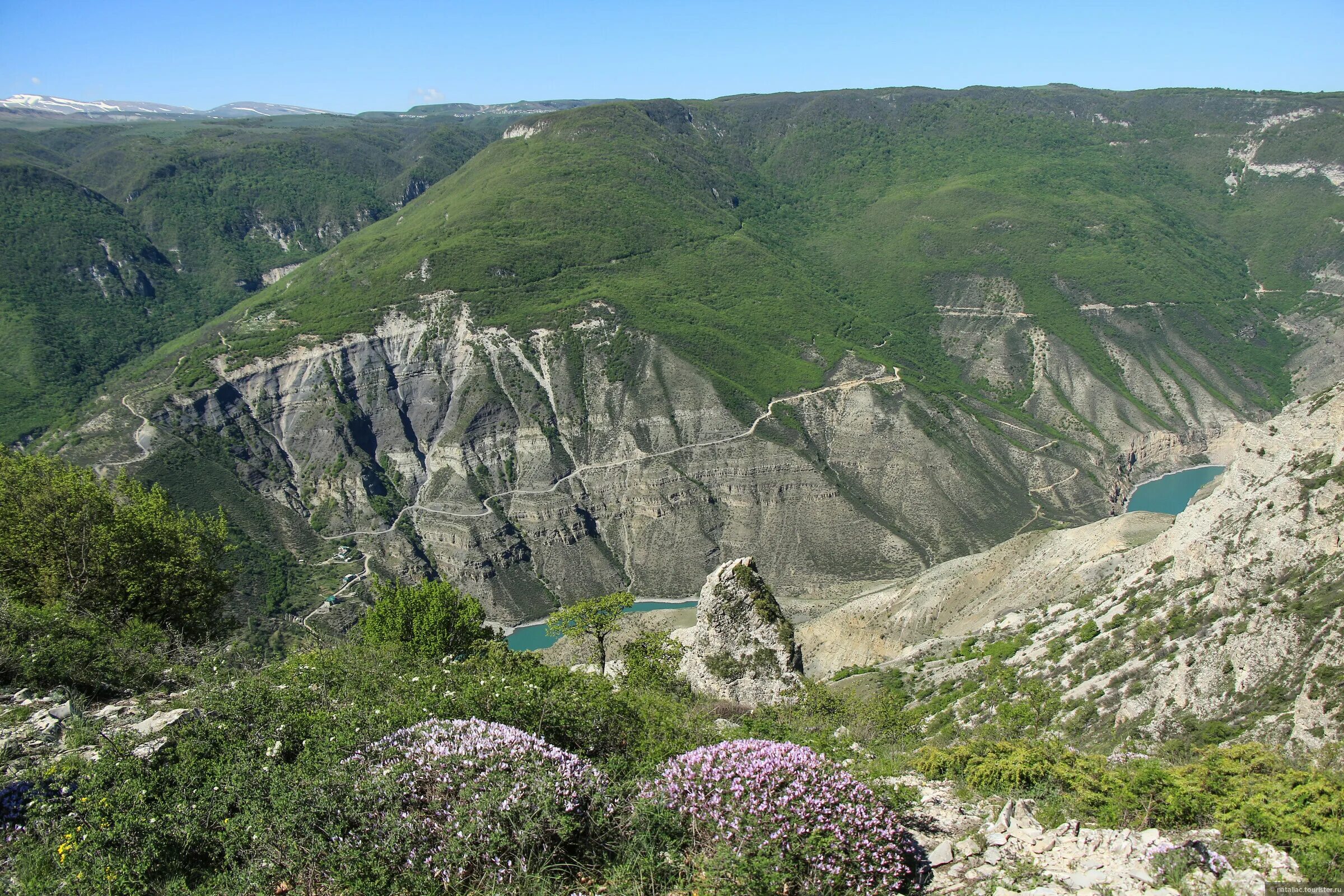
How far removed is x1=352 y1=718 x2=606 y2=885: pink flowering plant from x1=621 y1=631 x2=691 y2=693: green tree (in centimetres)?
2195

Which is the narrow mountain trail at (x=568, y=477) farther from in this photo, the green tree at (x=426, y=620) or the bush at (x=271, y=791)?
the bush at (x=271, y=791)

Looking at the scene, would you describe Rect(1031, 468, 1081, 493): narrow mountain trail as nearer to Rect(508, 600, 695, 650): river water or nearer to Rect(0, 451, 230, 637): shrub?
Rect(508, 600, 695, 650): river water

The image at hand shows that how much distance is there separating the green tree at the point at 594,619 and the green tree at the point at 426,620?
15.6ft

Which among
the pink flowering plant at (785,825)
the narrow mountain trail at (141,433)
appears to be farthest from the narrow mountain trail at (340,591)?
the pink flowering plant at (785,825)

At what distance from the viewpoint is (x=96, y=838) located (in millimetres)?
12211

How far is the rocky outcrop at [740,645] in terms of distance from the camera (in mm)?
42219

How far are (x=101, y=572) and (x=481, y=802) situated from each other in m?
29.3

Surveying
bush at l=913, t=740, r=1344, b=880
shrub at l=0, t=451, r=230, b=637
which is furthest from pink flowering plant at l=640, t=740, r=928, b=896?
shrub at l=0, t=451, r=230, b=637

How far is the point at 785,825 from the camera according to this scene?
12148mm

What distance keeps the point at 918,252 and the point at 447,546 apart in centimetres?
14155

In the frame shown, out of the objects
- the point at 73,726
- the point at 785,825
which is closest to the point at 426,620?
the point at 73,726

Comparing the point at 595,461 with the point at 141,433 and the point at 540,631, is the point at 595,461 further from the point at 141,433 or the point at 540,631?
the point at 141,433

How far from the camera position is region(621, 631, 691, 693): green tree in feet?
123

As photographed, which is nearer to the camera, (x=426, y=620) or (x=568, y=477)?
(x=426, y=620)
